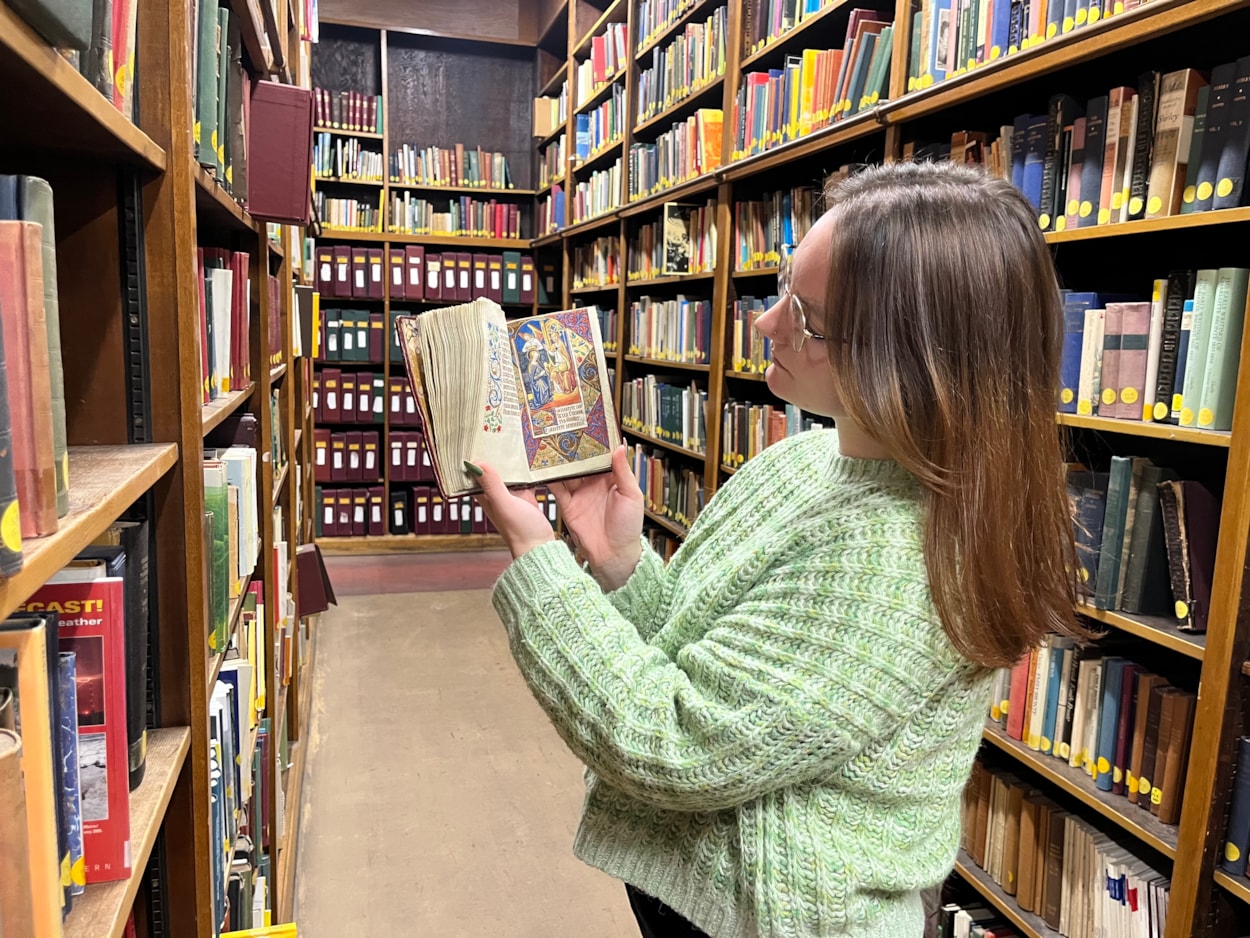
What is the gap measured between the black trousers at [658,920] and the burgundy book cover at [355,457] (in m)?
5.12

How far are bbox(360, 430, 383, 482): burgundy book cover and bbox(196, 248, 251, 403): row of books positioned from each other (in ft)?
13.5

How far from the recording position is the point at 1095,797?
66.8 inches

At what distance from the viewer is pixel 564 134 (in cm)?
554

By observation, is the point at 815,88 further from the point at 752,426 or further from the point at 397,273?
the point at 397,273

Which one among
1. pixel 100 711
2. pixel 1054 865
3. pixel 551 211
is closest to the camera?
pixel 100 711

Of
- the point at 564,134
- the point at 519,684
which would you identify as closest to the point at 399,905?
the point at 519,684

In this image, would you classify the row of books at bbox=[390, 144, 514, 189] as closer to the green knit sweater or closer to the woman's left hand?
the woman's left hand

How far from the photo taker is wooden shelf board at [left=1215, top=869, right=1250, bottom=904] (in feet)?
4.60

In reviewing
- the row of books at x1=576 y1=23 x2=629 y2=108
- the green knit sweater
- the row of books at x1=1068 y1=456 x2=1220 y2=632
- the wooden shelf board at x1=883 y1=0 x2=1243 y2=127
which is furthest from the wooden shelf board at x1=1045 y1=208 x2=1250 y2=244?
the row of books at x1=576 y1=23 x2=629 y2=108

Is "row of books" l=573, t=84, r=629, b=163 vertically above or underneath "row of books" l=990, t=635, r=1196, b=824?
above

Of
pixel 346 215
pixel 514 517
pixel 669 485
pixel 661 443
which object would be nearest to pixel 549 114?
pixel 346 215

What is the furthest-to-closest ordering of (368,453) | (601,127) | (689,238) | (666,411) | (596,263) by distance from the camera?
(368,453)
(596,263)
(601,127)
(666,411)
(689,238)

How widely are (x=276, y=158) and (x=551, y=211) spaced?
4335mm

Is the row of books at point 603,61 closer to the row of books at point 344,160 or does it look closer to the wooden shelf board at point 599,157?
the wooden shelf board at point 599,157
